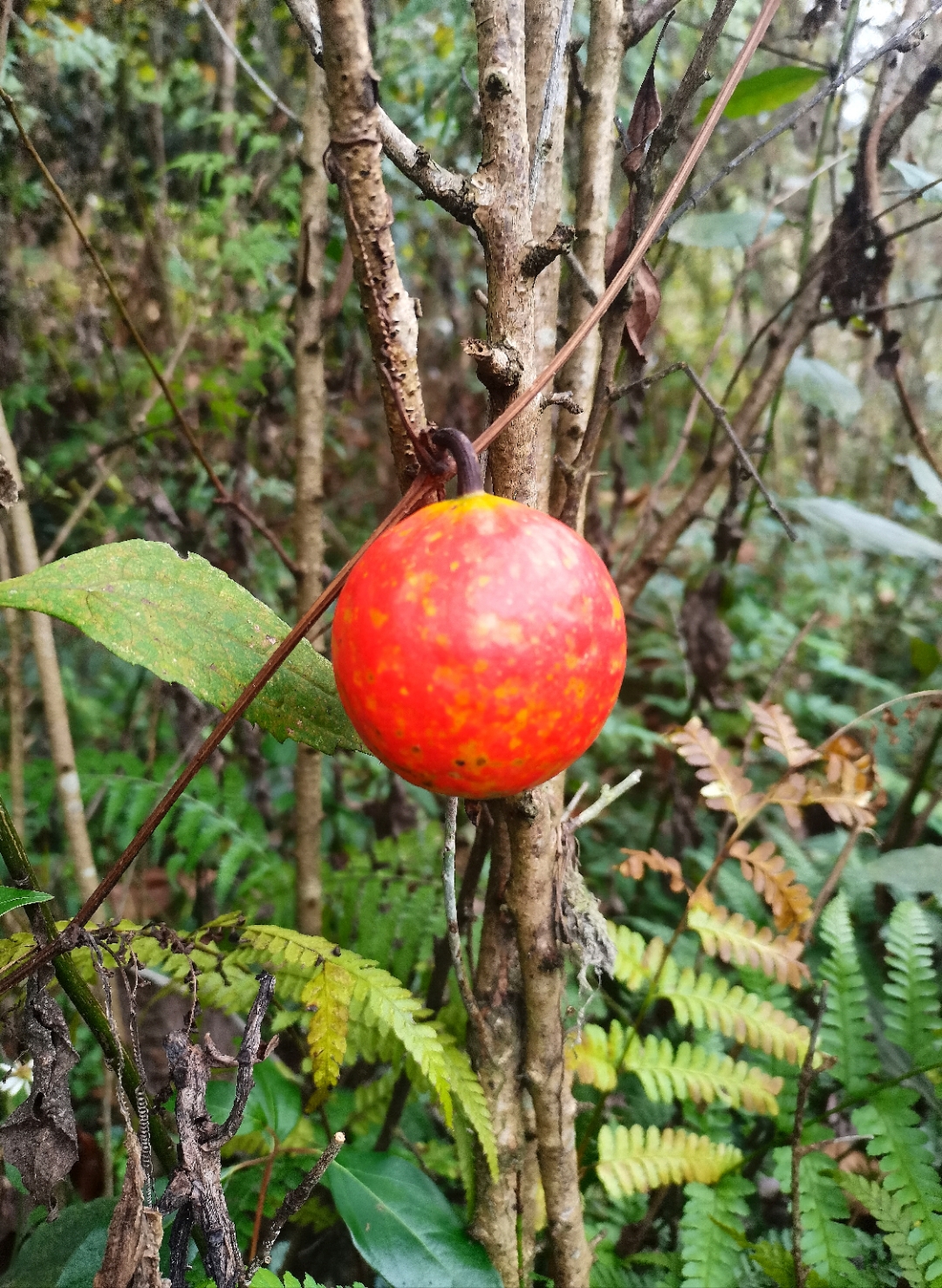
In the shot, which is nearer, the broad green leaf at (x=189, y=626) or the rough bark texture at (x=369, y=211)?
the rough bark texture at (x=369, y=211)

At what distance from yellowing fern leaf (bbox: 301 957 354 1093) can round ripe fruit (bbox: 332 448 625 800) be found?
1.53ft

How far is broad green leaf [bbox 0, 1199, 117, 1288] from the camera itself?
1201 millimetres

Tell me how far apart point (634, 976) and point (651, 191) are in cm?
142

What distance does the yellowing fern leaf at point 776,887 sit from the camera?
4.92ft

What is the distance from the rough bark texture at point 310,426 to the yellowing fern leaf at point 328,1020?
0.52 meters

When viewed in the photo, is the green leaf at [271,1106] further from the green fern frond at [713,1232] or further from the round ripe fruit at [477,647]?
the round ripe fruit at [477,647]

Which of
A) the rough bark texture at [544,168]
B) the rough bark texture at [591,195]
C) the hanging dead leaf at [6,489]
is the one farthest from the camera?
the rough bark texture at [591,195]

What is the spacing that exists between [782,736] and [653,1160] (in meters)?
0.83

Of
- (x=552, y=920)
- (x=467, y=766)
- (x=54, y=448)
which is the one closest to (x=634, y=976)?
(x=552, y=920)

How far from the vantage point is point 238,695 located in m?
0.89

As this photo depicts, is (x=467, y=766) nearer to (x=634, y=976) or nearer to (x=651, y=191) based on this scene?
(x=651, y=191)

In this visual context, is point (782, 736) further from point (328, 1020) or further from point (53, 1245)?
point (53, 1245)

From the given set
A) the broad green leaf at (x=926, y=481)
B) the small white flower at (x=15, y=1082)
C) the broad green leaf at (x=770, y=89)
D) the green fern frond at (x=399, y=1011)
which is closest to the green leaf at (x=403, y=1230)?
the green fern frond at (x=399, y=1011)

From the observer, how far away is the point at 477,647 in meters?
0.66
